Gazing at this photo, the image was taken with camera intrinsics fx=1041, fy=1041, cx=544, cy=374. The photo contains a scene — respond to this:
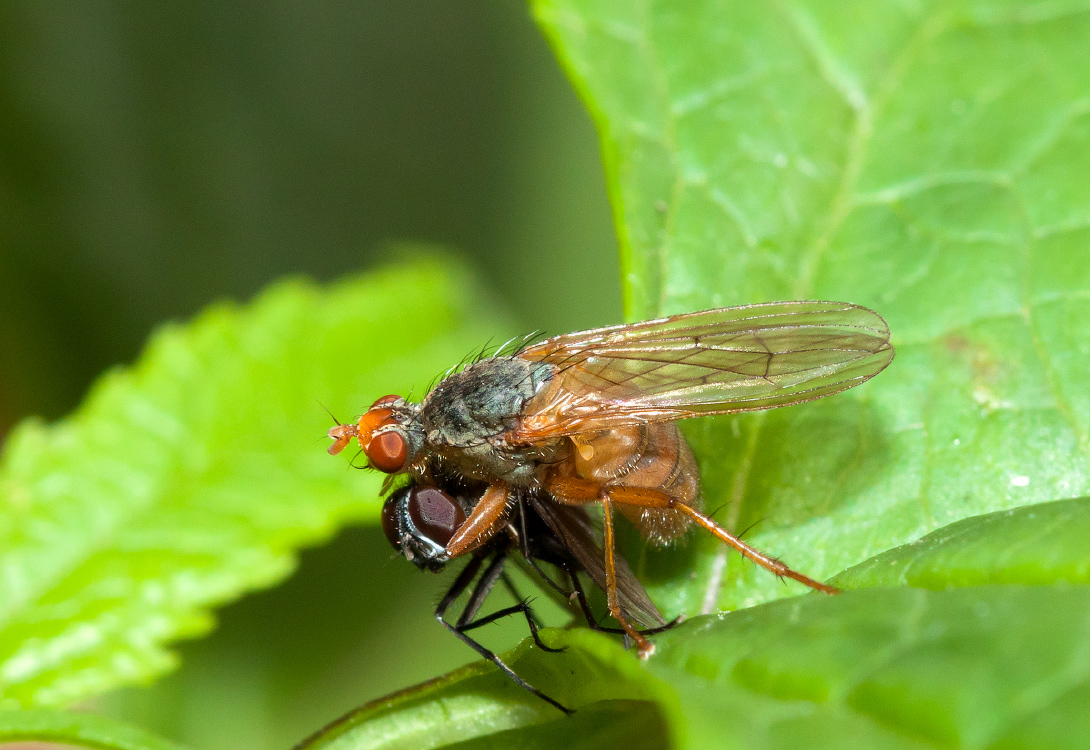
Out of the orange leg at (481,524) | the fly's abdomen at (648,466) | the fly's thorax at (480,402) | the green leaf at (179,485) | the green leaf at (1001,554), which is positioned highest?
the green leaf at (179,485)

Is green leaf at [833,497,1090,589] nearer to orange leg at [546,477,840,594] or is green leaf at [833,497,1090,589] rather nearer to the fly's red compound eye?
orange leg at [546,477,840,594]

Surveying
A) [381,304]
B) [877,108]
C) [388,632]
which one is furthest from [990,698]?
[388,632]

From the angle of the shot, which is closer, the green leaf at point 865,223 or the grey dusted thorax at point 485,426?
the green leaf at point 865,223

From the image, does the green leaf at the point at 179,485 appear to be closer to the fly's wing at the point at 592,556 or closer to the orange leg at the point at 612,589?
the fly's wing at the point at 592,556

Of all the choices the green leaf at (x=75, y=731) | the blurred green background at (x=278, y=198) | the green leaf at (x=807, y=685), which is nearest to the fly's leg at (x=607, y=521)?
the green leaf at (x=807, y=685)

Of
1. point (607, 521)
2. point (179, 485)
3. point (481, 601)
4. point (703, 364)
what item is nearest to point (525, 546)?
point (481, 601)

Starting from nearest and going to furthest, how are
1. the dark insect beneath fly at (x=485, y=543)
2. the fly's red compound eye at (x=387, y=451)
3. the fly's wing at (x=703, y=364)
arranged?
the fly's wing at (x=703, y=364), the dark insect beneath fly at (x=485, y=543), the fly's red compound eye at (x=387, y=451)

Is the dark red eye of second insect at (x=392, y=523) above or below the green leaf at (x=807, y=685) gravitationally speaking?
above
